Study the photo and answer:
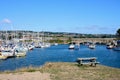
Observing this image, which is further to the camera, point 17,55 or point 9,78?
point 17,55

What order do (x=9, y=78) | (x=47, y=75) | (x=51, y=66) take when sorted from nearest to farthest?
(x=9, y=78)
(x=47, y=75)
(x=51, y=66)

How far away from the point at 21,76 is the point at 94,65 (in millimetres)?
9333

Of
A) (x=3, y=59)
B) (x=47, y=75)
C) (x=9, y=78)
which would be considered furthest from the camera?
(x=3, y=59)

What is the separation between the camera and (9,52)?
103500 millimetres

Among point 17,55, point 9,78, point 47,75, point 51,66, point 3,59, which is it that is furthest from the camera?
point 17,55

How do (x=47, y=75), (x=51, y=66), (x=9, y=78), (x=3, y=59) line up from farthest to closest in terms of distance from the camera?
(x=3, y=59) < (x=51, y=66) < (x=47, y=75) < (x=9, y=78)

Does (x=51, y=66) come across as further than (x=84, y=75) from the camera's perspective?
Yes

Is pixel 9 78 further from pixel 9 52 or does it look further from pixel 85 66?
pixel 9 52

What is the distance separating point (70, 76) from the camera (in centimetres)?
2173

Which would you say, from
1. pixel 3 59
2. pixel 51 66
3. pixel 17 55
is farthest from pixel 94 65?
pixel 17 55

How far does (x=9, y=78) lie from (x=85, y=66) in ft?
31.4

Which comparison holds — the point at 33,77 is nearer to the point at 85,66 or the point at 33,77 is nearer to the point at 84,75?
the point at 84,75

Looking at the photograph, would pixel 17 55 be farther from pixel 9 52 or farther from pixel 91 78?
pixel 91 78

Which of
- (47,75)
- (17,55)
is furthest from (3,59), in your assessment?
(47,75)
